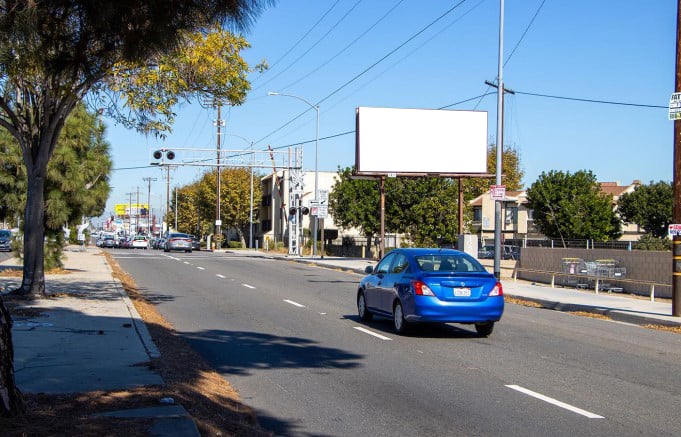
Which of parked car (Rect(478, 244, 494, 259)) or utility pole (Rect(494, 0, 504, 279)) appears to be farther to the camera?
parked car (Rect(478, 244, 494, 259))

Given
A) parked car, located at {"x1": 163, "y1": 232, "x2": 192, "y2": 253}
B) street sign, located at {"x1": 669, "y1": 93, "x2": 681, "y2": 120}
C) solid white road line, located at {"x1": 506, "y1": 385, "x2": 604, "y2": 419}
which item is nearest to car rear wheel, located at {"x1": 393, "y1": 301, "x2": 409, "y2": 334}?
solid white road line, located at {"x1": 506, "y1": 385, "x2": 604, "y2": 419}

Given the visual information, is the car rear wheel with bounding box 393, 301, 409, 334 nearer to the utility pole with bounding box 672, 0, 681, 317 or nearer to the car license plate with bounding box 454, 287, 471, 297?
the car license plate with bounding box 454, 287, 471, 297

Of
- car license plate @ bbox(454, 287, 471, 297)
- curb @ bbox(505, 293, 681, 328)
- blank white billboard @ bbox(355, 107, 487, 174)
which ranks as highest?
blank white billboard @ bbox(355, 107, 487, 174)

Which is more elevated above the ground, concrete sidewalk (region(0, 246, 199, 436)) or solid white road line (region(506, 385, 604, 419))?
concrete sidewalk (region(0, 246, 199, 436))

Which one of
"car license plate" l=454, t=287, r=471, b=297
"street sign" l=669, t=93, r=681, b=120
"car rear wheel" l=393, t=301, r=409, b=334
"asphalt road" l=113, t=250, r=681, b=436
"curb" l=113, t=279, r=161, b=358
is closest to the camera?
"asphalt road" l=113, t=250, r=681, b=436

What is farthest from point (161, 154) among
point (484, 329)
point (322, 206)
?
point (484, 329)

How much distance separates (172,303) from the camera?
19.2 m

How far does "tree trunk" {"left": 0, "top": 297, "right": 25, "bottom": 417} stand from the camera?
5840 mm

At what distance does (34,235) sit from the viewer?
1647 cm

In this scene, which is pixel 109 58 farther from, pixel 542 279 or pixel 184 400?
pixel 542 279

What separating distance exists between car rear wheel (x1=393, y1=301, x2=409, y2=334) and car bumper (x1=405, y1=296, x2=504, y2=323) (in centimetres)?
35

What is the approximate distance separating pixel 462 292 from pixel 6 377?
8.33 meters

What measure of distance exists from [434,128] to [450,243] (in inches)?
600

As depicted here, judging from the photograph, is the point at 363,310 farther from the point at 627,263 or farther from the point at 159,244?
the point at 159,244
